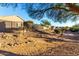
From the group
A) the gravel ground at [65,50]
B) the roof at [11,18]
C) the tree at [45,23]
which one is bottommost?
the gravel ground at [65,50]

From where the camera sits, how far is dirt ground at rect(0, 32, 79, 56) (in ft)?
12.7

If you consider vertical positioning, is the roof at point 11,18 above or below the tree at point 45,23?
above

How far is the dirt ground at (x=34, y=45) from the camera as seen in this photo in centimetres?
388

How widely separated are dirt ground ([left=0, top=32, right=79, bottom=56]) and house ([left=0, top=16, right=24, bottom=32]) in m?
0.07

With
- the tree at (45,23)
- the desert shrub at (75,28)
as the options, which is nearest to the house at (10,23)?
the tree at (45,23)

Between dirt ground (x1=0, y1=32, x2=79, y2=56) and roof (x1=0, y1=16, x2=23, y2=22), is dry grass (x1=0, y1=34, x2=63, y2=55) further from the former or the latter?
roof (x1=0, y1=16, x2=23, y2=22)

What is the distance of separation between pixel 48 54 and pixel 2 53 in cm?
46

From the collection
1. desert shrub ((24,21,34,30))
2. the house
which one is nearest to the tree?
desert shrub ((24,21,34,30))

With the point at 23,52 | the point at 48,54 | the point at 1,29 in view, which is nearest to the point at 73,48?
the point at 48,54

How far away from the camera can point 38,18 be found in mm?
3910

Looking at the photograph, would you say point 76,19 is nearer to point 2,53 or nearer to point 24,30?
point 24,30

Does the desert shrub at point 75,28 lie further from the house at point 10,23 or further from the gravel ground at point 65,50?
the house at point 10,23

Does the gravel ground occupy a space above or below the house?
below

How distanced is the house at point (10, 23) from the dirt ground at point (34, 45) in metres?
0.07
